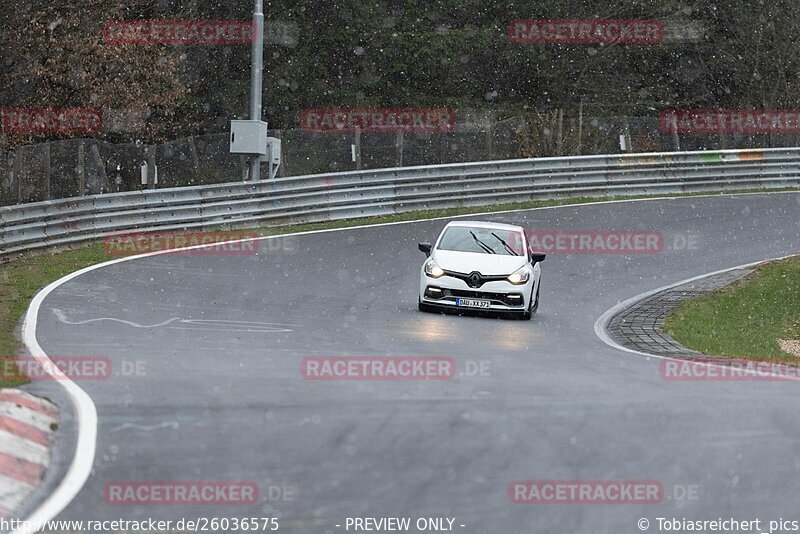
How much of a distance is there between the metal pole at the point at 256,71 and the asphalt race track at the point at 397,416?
31.6 ft

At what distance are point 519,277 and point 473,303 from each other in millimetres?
763

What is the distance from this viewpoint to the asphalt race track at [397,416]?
7516 mm

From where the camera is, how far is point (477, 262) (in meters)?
19.3

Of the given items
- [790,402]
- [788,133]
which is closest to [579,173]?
[788,133]

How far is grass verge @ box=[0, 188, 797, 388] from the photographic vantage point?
14.7 m

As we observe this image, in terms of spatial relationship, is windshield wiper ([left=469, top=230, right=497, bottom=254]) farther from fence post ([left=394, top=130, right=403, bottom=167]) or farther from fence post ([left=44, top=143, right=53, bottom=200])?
fence post ([left=394, top=130, right=403, bottom=167])

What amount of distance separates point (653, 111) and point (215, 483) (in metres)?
42.5

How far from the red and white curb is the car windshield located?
400 inches

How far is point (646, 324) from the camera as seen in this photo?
63.5 ft

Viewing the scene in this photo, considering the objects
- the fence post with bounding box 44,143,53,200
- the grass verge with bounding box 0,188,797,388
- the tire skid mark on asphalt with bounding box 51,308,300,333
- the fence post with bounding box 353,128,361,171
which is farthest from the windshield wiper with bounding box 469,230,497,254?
the fence post with bounding box 353,128,361,171

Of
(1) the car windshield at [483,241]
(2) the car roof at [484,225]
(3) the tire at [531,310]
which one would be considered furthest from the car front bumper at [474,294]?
(2) the car roof at [484,225]

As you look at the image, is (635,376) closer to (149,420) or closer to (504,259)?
(149,420)

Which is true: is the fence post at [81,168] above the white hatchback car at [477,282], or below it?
above

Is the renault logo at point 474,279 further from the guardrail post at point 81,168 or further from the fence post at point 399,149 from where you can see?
the fence post at point 399,149
